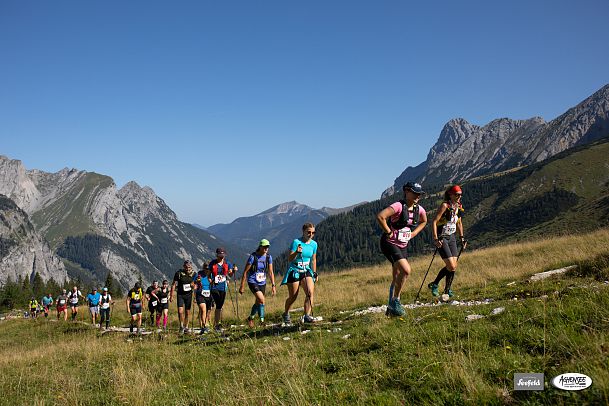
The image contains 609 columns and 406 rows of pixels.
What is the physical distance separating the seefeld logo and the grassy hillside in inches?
2.6

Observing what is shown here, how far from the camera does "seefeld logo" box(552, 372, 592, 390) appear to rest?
365 centimetres

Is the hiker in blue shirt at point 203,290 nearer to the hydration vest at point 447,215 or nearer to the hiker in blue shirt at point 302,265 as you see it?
the hiker in blue shirt at point 302,265

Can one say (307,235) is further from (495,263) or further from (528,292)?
(495,263)

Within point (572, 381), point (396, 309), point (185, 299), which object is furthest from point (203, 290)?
point (572, 381)

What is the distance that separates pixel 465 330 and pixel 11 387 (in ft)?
27.2

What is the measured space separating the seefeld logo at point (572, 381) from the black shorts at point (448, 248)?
6.62 metres

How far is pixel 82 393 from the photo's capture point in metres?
6.68

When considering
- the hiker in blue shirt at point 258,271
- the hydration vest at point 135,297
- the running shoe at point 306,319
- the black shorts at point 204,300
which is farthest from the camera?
the hydration vest at point 135,297

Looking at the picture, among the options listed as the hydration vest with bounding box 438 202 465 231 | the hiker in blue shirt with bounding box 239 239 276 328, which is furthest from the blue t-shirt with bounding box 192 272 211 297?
the hydration vest with bounding box 438 202 465 231

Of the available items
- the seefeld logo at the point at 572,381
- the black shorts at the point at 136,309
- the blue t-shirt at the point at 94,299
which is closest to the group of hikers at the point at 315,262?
the black shorts at the point at 136,309

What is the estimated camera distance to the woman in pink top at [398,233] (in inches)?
334

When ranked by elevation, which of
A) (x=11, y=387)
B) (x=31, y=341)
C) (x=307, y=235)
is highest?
(x=307, y=235)

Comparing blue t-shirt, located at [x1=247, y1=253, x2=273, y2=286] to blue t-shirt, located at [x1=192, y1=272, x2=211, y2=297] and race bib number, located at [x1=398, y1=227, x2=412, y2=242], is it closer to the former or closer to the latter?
blue t-shirt, located at [x1=192, y1=272, x2=211, y2=297]

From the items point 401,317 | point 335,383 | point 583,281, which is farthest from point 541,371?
point 583,281
